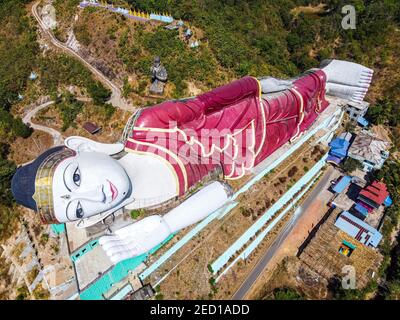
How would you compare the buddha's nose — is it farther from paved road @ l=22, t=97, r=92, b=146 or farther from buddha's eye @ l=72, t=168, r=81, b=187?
paved road @ l=22, t=97, r=92, b=146

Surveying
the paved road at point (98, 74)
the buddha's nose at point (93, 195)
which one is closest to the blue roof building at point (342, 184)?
the paved road at point (98, 74)

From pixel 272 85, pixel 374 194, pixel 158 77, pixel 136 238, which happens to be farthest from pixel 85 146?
pixel 374 194

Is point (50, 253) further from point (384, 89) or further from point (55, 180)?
point (384, 89)

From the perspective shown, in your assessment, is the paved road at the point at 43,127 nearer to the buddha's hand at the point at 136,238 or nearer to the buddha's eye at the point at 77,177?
the buddha's hand at the point at 136,238

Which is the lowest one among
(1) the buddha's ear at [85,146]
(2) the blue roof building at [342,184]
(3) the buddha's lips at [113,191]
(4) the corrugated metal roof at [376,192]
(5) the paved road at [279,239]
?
(5) the paved road at [279,239]

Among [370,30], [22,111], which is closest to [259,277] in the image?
[22,111]
